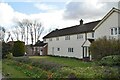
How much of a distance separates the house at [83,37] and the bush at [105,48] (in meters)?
5.59

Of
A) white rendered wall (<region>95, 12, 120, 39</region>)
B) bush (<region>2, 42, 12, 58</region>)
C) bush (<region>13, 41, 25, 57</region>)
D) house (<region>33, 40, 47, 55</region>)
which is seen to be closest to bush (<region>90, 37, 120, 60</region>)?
white rendered wall (<region>95, 12, 120, 39</region>)

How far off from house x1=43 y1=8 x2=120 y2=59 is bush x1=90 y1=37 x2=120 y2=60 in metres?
5.59

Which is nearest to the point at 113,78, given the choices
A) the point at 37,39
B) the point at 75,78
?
the point at 75,78

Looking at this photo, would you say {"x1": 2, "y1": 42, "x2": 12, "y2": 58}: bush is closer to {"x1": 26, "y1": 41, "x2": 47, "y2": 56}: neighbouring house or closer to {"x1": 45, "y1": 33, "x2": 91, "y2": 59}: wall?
{"x1": 45, "y1": 33, "x2": 91, "y2": 59}: wall

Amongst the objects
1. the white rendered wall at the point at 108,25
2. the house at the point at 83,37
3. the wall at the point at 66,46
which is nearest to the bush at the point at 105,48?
the house at the point at 83,37

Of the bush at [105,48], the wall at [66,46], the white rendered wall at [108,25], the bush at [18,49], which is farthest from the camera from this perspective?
the bush at [18,49]

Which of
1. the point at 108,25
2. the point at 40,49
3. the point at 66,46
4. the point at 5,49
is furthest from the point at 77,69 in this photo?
the point at 40,49

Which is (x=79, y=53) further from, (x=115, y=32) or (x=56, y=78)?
(x=56, y=78)

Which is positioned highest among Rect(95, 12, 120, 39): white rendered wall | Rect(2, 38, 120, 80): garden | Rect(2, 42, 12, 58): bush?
Rect(95, 12, 120, 39): white rendered wall

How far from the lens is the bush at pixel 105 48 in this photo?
976 inches

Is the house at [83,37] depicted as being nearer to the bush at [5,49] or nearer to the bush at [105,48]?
the bush at [105,48]

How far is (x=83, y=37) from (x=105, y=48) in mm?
14856

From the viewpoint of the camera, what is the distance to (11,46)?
47.0m

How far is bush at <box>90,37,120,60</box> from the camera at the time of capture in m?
24.8
